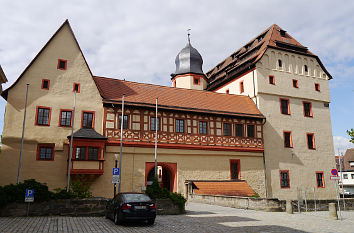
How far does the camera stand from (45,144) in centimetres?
2239

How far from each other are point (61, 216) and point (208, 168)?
50.8ft

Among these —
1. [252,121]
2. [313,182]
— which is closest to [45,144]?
[252,121]

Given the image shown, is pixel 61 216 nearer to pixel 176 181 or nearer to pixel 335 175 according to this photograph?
pixel 176 181

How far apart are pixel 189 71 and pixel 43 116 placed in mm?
22126

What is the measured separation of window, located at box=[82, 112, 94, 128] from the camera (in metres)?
23.9

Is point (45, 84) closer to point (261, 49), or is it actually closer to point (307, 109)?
point (261, 49)

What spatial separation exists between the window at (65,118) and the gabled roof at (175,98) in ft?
9.54

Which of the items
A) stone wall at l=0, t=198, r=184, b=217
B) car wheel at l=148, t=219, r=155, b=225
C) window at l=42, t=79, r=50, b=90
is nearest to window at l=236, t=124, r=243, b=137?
window at l=42, t=79, r=50, b=90

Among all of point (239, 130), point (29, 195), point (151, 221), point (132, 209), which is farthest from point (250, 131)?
point (29, 195)

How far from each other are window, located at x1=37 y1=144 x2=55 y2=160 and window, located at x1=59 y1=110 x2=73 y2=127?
1.88 meters

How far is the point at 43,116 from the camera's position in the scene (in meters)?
23.0

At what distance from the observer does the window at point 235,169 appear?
28.5 metres

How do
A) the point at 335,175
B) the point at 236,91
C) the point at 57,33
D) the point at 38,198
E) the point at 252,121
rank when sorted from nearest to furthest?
the point at 38,198
the point at 335,175
the point at 57,33
the point at 252,121
the point at 236,91

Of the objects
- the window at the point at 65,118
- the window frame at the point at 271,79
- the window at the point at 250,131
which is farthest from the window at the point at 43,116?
the window frame at the point at 271,79
